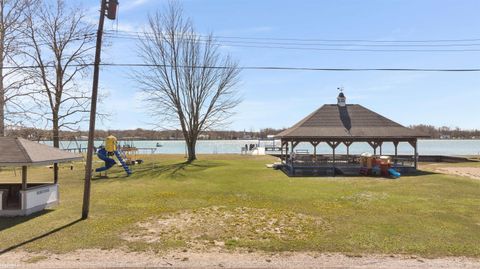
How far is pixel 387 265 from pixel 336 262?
3.71 feet

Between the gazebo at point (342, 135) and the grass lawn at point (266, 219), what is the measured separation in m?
7.00

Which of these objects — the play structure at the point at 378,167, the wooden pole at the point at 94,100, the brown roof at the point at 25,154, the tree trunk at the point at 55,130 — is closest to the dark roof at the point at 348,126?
the play structure at the point at 378,167

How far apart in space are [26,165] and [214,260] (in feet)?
27.6

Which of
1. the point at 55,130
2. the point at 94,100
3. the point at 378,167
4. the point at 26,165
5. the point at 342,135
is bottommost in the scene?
the point at 378,167

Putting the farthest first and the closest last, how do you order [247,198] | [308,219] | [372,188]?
[372,188] < [247,198] < [308,219]

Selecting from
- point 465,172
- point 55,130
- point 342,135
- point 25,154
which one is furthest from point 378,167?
point 55,130

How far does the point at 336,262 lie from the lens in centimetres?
841

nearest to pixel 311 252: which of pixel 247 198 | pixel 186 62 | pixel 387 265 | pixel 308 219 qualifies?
pixel 387 265

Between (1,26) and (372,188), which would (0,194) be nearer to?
(372,188)

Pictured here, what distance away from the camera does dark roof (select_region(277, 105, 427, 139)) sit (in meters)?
28.9

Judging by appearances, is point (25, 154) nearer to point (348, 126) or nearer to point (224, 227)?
point (224, 227)

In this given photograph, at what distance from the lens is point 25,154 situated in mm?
13227

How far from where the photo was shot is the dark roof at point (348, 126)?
94.7 feet

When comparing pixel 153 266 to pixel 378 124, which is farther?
pixel 378 124
